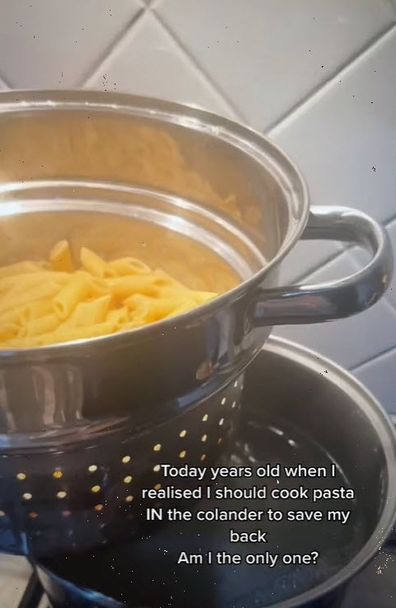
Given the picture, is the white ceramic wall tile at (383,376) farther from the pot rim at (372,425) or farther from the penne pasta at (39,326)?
the penne pasta at (39,326)

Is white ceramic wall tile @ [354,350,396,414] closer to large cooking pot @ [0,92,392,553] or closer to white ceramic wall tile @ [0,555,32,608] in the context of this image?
large cooking pot @ [0,92,392,553]

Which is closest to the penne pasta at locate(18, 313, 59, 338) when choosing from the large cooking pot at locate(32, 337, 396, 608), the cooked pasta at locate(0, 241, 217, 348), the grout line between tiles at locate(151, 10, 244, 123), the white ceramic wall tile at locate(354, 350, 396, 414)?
the cooked pasta at locate(0, 241, 217, 348)

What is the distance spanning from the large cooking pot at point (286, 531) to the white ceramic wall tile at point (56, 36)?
0.26 m

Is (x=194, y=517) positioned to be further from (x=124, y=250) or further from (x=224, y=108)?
(x=224, y=108)

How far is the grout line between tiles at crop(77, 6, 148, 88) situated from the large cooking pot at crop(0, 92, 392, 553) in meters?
0.08

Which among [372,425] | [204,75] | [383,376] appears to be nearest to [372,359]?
[383,376]

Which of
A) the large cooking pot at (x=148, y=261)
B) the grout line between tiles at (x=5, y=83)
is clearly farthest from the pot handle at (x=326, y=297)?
the grout line between tiles at (x=5, y=83)

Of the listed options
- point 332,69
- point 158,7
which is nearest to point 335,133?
point 332,69

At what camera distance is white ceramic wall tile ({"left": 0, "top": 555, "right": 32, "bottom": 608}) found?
1.40ft

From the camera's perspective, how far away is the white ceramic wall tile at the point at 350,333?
60 centimetres

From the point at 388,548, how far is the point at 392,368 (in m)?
0.19

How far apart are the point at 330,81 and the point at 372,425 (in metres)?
0.25

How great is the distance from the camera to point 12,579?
0.44 m

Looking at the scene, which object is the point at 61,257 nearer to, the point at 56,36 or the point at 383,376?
the point at 56,36
